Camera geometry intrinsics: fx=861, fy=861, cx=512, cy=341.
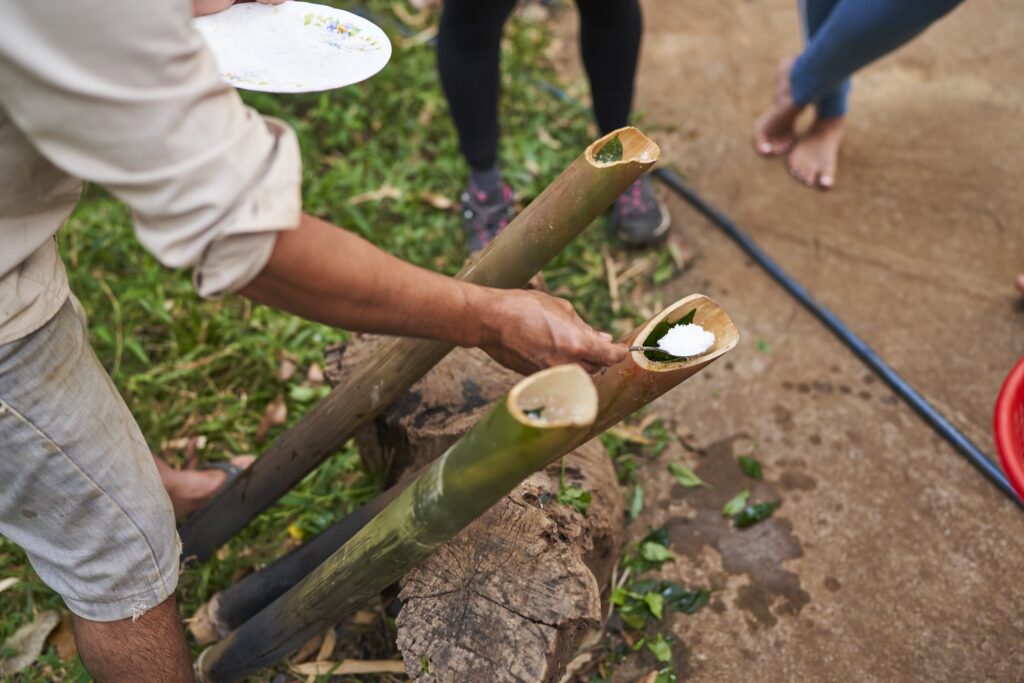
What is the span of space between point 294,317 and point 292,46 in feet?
5.18

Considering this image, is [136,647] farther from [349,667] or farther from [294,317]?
[294,317]

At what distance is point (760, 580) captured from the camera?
7.45 feet

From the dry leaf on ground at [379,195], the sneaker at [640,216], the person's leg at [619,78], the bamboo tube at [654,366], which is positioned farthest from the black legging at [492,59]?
the bamboo tube at [654,366]

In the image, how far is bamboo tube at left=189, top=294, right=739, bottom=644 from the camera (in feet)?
5.05

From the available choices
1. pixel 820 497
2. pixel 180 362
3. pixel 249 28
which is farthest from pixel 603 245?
pixel 249 28

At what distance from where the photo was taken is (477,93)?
2742mm

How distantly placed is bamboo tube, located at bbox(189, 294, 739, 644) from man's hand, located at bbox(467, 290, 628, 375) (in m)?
0.11

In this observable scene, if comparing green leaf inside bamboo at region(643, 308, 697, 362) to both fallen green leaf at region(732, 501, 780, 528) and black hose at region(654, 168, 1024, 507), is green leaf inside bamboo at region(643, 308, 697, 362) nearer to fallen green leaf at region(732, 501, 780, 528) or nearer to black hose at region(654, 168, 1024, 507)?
fallen green leaf at region(732, 501, 780, 528)

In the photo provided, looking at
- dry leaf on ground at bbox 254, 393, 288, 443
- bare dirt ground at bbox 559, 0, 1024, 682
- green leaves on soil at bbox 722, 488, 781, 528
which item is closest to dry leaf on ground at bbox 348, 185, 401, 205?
dry leaf on ground at bbox 254, 393, 288, 443

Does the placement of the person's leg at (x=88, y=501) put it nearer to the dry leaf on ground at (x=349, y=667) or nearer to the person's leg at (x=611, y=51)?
the dry leaf on ground at (x=349, y=667)

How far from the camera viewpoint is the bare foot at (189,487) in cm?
234

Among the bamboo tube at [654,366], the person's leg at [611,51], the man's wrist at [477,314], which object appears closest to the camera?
the man's wrist at [477,314]

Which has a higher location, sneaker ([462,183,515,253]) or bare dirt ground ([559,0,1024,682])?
sneaker ([462,183,515,253])

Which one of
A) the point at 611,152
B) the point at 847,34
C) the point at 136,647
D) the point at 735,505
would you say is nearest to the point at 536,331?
the point at 611,152
